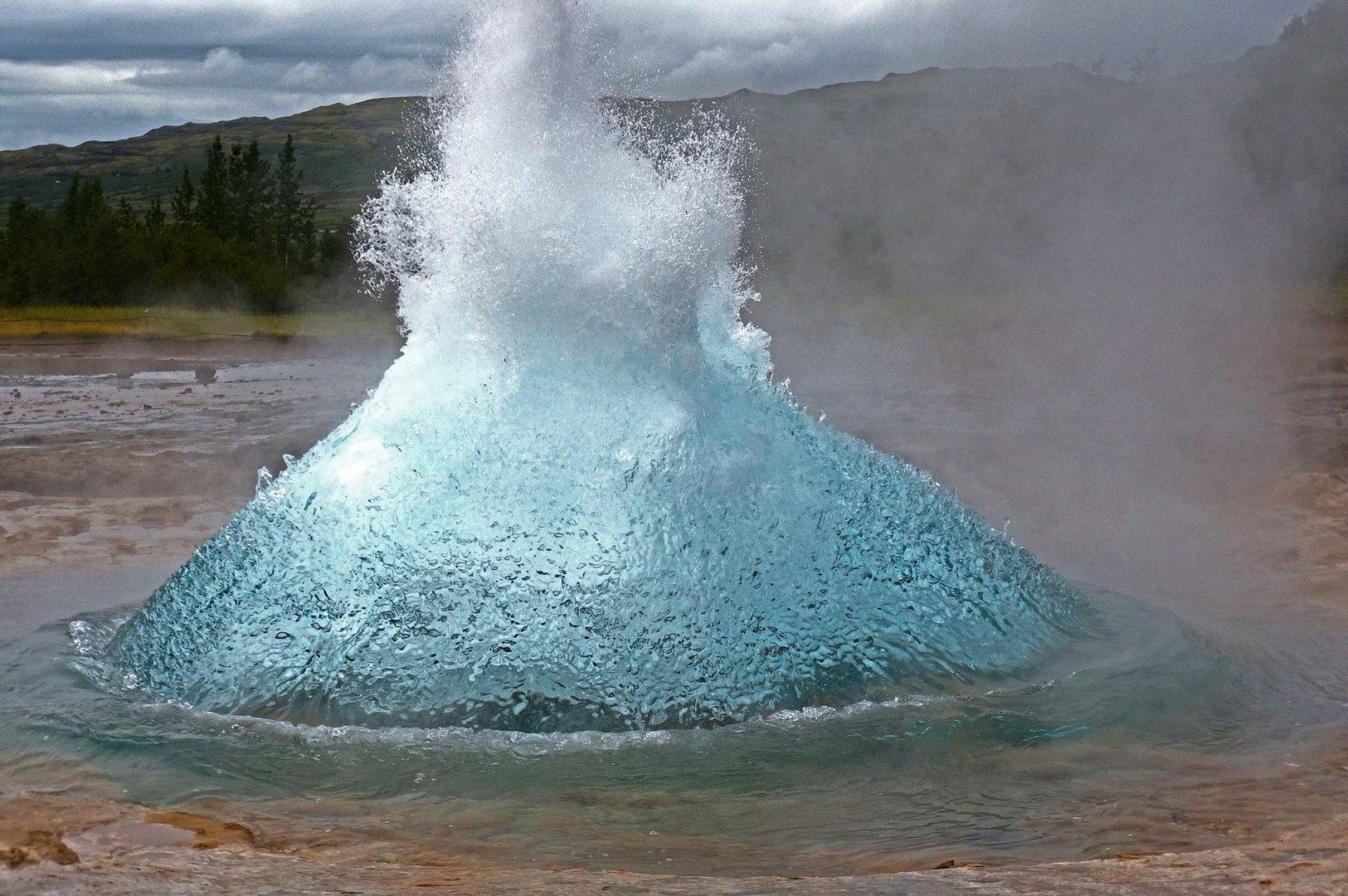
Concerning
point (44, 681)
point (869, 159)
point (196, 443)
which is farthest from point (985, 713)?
point (869, 159)

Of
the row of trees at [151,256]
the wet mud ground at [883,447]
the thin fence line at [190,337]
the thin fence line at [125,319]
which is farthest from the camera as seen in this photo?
the row of trees at [151,256]

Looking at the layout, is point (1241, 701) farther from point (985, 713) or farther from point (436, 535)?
point (436, 535)

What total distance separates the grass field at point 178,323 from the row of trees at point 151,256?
150cm

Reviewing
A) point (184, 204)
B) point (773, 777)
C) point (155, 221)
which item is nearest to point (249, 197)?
point (184, 204)

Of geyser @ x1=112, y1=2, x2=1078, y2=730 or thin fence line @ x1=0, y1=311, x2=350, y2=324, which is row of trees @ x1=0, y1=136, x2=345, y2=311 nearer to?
thin fence line @ x1=0, y1=311, x2=350, y2=324

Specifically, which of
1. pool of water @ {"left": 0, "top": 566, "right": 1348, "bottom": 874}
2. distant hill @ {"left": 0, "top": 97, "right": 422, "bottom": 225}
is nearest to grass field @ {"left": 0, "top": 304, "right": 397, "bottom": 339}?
pool of water @ {"left": 0, "top": 566, "right": 1348, "bottom": 874}

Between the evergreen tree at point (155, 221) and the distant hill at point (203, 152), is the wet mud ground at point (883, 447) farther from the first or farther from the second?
the distant hill at point (203, 152)

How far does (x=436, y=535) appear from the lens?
3240mm

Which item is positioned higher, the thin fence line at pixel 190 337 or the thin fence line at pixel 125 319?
the thin fence line at pixel 125 319

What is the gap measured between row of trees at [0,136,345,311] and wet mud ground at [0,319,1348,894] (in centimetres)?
848

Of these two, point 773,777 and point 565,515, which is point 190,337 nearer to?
point 565,515

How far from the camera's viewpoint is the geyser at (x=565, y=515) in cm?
306

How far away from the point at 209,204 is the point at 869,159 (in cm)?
1717

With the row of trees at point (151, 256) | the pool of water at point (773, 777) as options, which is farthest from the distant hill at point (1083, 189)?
the row of trees at point (151, 256)
